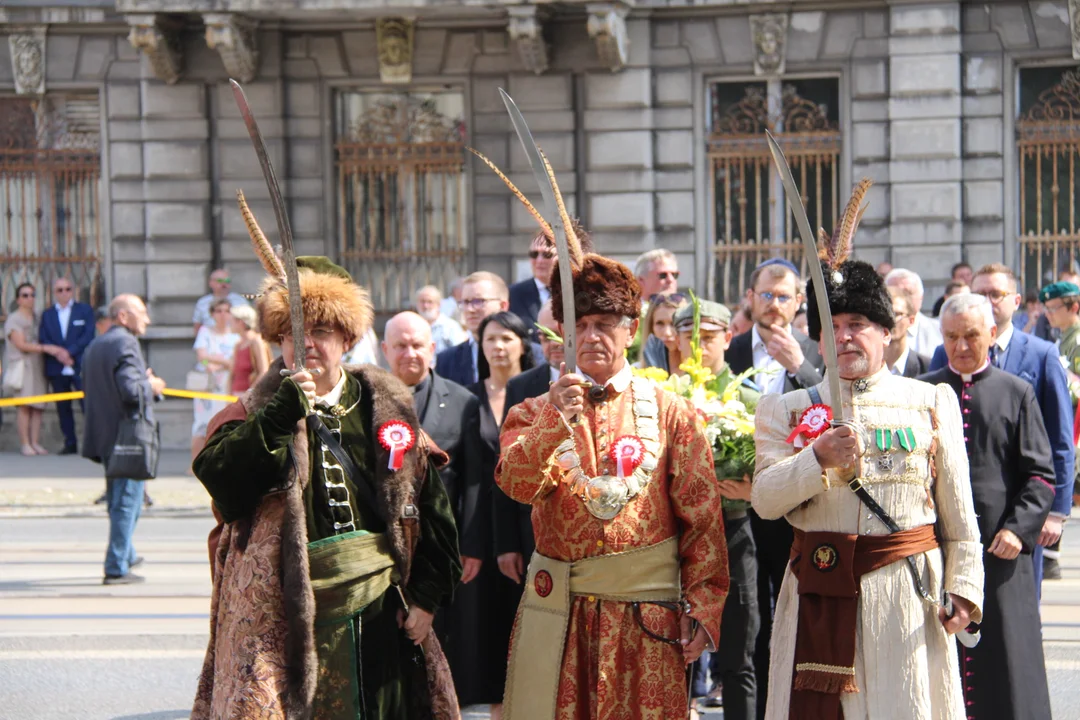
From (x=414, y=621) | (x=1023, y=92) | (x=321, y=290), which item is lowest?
(x=414, y=621)

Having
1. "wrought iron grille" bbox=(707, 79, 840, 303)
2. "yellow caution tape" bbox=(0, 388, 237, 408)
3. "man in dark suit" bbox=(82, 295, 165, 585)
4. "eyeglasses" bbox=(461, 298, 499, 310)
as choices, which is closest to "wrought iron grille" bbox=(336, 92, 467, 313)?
"wrought iron grille" bbox=(707, 79, 840, 303)

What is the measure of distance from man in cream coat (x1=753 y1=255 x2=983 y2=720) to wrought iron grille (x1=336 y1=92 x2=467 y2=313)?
1415 cm

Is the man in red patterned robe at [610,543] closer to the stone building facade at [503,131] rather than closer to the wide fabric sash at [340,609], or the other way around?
the wide fabric sash at [340,609]

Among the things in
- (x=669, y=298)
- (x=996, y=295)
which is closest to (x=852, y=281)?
(x=669, y=298)

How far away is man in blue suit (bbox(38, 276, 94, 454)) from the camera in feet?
60.3

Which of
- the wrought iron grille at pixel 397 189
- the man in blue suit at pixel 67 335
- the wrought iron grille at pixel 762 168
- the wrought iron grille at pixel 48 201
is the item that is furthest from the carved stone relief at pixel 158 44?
the wrought iron grille at pixel 762 168

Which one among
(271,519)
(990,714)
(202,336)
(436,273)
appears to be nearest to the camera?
(271,519)

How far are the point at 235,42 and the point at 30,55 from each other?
9.07 feet

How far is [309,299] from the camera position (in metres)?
4.79

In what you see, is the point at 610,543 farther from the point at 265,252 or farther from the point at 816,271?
the point at 265,252

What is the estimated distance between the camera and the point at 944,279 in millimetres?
17531

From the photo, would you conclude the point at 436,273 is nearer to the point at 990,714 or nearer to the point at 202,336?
the point at 202,336

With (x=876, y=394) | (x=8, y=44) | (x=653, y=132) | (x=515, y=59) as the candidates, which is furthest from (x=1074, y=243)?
(x=876, y=394)

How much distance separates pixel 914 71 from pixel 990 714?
12941 mm
